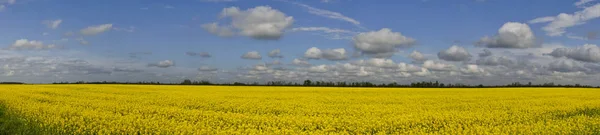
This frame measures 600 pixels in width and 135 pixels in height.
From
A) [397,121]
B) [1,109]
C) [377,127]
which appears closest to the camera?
[377,127]

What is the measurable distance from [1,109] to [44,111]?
339 cm

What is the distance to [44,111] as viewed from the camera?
15984 mm

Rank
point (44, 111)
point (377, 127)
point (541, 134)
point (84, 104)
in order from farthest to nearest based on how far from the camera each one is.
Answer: point (84, 104)
point (44, 111)
point (377, 127)
point (541, 134)

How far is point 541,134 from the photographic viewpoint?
1167cm

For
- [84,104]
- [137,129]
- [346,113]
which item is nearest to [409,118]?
[346,113]

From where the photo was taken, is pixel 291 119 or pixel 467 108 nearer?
pixel 291 119

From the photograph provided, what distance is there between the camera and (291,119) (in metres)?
14.8

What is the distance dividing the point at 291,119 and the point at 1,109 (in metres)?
10.8

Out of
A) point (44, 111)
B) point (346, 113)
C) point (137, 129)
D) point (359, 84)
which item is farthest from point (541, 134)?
point (359, 84)

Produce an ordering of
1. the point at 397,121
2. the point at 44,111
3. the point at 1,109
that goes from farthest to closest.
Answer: the point at 1,109 < the point at 44,111 < the point at 397,121

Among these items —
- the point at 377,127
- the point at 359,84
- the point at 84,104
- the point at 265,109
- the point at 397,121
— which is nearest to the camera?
the point at 377,127

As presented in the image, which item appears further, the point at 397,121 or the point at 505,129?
the point at 397,121

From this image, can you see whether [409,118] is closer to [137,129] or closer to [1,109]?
[137,129]

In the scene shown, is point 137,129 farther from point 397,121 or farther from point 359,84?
point 359,84
